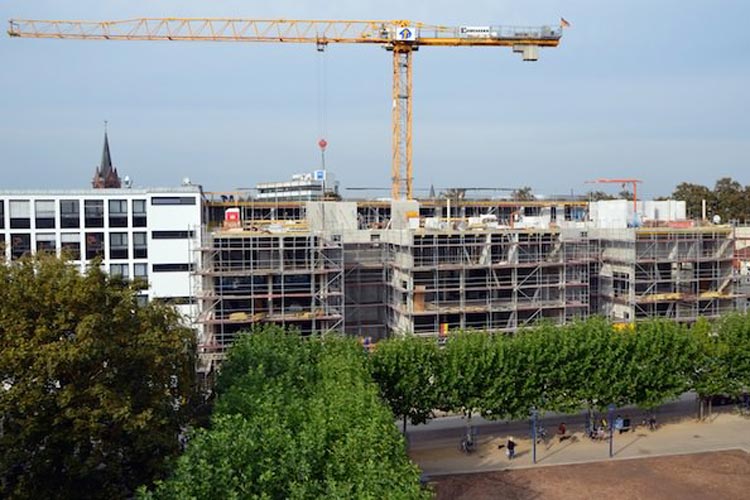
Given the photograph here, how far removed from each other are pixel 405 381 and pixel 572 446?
31.3 feet

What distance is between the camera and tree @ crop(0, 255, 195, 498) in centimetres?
2303

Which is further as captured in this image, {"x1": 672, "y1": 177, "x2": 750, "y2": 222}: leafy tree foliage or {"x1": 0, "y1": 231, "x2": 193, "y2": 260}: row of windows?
{"x1": 672, "y1": 177, "x2": 750, "y2": 222}: leafy tree foliage

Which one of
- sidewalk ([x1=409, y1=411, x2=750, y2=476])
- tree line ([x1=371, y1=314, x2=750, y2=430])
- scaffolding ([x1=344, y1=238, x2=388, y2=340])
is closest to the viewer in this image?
sidewalk ([x1=409, y1=411, x2=750, y2=476])

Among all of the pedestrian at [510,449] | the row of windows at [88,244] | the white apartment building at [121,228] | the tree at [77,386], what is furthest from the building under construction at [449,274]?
the tree at [77,386]

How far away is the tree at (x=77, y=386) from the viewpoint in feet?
75.6

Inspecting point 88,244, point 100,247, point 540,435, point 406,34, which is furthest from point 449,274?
point 406,34

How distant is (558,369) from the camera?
123ft

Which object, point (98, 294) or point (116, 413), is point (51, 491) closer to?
point (116, 413)

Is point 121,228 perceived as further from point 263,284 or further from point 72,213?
point 263,284

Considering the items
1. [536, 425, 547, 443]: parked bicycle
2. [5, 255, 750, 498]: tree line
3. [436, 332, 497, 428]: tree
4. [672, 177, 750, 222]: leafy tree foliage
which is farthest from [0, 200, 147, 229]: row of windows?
[672, 177, 750, 222]: leafy tree foliage

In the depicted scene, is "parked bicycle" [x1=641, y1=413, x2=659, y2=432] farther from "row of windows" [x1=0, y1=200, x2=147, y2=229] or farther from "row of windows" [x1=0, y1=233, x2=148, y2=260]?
"row of windows" [x1=0, y1=200, x2=147, y2=229]

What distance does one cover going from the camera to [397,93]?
8100 centimetres

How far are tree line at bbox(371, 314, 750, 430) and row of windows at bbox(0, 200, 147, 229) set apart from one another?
27.8 metres

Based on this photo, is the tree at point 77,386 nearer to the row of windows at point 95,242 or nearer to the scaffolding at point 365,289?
the scaffolding at point 365,289
